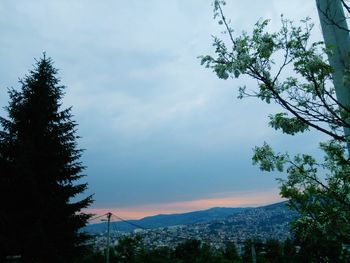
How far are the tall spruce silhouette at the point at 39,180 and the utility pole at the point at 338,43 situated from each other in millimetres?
20592

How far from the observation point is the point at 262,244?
164ft

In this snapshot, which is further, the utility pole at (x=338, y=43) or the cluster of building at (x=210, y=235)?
the cluster of building at (x=210, y=235)

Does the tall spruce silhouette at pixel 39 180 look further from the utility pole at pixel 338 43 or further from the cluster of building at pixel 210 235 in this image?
the utility pole at pixel 338 43

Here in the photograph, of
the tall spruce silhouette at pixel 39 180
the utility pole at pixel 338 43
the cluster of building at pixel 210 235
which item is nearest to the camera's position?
the utility pole at pixel 338 43

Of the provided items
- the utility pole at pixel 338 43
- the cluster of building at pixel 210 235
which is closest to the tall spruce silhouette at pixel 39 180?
the cluster of building at pixel 210 235

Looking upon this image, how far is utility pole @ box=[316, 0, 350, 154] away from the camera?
3080 millimetres

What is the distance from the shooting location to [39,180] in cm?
2316

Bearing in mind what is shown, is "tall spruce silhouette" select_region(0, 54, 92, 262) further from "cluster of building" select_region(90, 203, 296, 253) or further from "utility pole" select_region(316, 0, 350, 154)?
"utility pole" select_region(316, 0, 350, 154)

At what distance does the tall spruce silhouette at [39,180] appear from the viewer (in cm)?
2141

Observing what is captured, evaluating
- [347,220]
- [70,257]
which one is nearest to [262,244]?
[70,257]

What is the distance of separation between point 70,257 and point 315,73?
22.7 meters

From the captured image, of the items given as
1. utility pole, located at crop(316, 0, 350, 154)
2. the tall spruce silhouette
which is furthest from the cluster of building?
utility pole, located at crop(316, 0, 350, 154)

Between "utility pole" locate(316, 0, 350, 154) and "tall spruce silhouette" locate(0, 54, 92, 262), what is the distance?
67.6 ft

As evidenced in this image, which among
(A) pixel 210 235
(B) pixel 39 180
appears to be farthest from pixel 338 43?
(A) pixel 210 235
